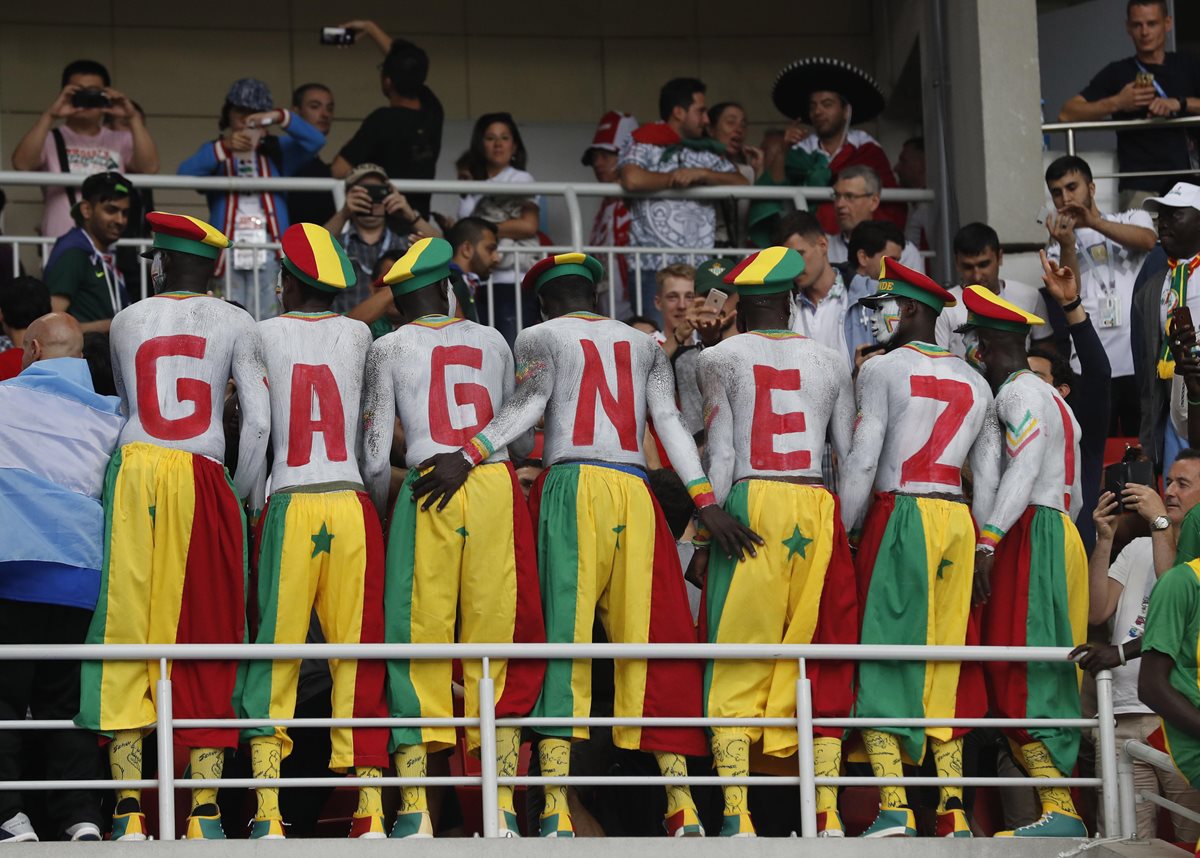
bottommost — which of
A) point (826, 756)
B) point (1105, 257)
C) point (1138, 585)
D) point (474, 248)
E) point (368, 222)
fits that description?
point (826, 756)

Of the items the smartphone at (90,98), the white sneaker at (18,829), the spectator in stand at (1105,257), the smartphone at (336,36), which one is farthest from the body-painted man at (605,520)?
the smartphone at (336,36)

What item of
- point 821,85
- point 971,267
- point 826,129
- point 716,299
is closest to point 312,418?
point 716,299

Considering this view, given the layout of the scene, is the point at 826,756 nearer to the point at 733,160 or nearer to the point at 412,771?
the point at 412,771

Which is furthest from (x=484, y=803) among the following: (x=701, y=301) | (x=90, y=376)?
(x=701, y=301)

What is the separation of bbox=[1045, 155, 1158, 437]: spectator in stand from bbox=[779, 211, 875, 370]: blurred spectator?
1.22 metres

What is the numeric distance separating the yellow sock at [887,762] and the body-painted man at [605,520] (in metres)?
0.64

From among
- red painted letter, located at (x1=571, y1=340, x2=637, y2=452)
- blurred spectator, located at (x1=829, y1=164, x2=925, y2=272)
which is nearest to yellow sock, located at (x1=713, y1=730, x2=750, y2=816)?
red painted letter, located at (x1=571, y1=340, x2=637, y2=452)

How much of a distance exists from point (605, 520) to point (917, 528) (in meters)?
1.19

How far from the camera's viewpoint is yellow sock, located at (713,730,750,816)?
7.89 metres

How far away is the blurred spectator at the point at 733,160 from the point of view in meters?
12.4

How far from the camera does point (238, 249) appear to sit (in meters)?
11.5

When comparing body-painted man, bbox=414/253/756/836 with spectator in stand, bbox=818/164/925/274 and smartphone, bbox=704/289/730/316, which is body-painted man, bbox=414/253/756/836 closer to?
smartphone, bbox=704/289/730/316

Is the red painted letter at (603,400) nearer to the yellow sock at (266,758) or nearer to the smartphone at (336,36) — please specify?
the yellow sock at (266,758)

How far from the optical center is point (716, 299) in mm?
9172
